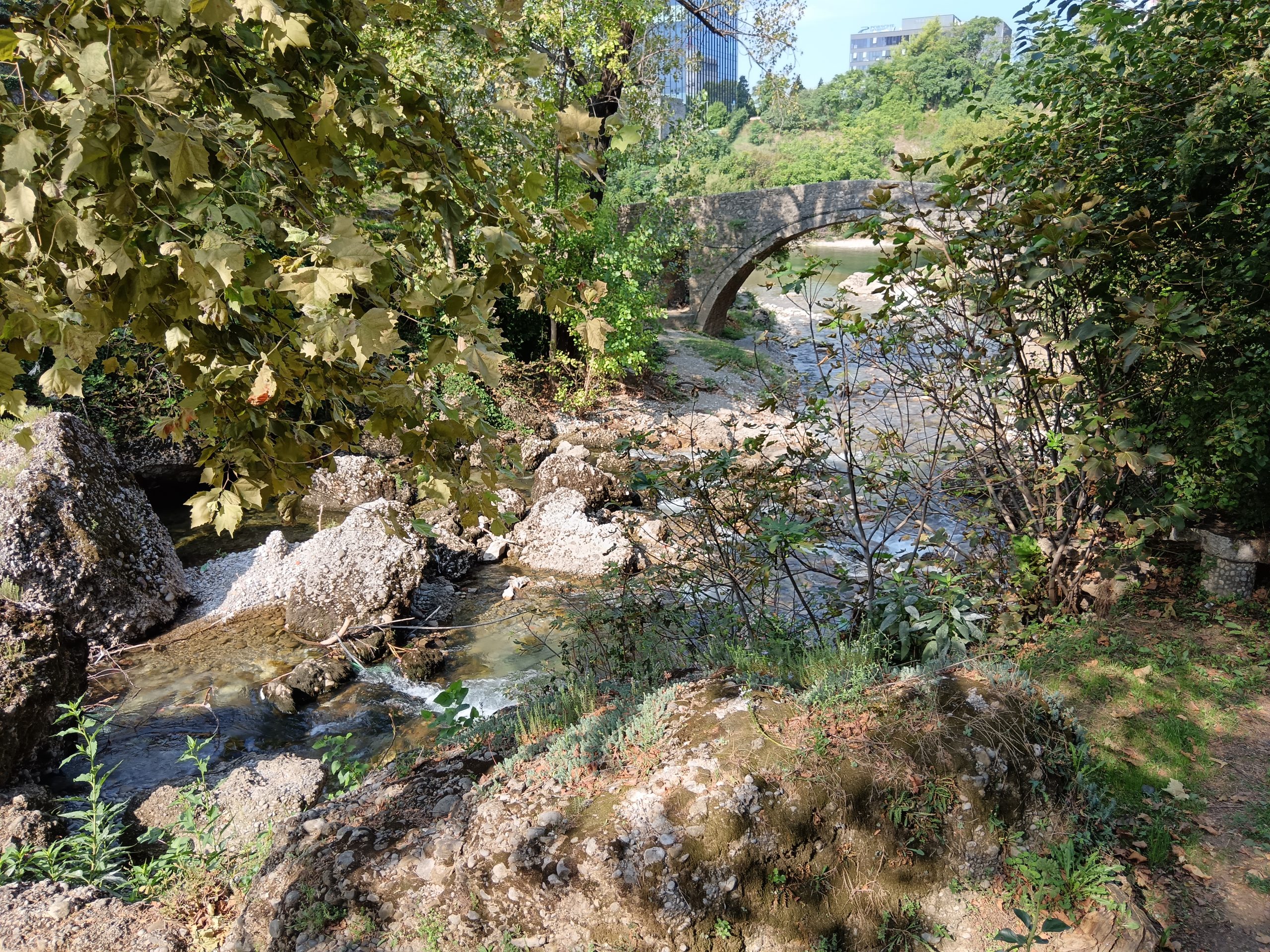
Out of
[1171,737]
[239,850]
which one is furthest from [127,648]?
[1171,737]

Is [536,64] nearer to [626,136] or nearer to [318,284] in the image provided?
[626,136]

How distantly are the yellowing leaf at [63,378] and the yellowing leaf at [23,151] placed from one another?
37cm

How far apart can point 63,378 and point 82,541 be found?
20.5ft

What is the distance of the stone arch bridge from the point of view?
1691 cm

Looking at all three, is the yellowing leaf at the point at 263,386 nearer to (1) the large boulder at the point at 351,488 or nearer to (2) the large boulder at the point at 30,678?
(2) the large boulder at the point at 30,678

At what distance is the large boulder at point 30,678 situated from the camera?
Answer: 4.25 meters

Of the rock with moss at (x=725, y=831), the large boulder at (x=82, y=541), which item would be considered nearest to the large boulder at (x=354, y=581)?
the large boulder at (x=82, y=541)

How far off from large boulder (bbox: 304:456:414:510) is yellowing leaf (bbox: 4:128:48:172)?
27.7ft

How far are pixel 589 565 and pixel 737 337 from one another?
1375 cm

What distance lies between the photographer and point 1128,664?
165 inches

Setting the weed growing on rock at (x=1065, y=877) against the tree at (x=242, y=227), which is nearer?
the tree at (x=242, y=227)

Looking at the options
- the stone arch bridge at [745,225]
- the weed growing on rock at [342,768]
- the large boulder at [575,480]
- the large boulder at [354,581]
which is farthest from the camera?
the stone arch bridge at [745,225]

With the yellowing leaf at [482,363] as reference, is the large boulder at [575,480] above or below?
below

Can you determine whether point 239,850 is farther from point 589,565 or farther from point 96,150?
point 589,565
